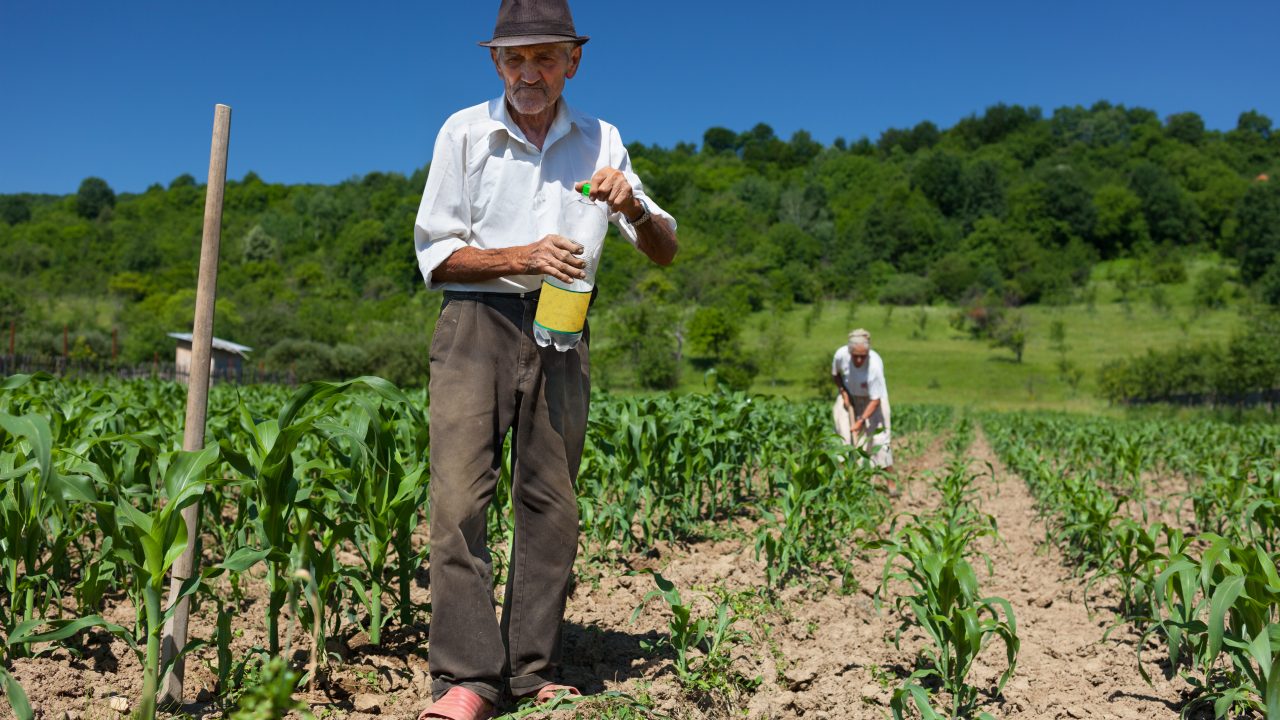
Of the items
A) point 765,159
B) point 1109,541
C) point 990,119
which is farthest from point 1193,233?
point 1109,541

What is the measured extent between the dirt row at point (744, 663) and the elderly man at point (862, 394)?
10.6 ft

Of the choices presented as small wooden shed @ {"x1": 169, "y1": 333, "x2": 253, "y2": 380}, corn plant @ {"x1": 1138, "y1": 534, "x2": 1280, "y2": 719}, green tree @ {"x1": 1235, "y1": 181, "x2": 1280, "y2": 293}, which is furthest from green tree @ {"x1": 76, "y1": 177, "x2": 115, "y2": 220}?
green tree @ {"x1": 1235, "y1": 181, "x2": 1280, "y2": 293}

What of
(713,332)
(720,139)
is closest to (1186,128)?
(720,139)

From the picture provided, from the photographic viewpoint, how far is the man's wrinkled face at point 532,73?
231cm

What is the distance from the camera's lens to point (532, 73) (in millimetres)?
2309

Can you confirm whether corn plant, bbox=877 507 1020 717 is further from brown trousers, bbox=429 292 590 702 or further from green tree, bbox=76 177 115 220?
green tree, bbox=76 177 115 220

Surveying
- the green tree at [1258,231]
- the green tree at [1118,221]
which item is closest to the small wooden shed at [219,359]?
the green tree at [1258,231]

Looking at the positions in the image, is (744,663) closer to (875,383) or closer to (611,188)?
(611,188)

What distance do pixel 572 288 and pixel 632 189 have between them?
0.35 meters

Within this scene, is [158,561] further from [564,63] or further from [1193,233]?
[1193,233]

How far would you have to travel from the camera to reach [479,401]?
2348 millimetres

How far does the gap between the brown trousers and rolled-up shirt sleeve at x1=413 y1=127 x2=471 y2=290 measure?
0.16 m

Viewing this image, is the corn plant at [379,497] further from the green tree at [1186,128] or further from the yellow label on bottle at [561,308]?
the green tree at [1186,128]

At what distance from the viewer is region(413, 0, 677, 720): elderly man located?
228cm
